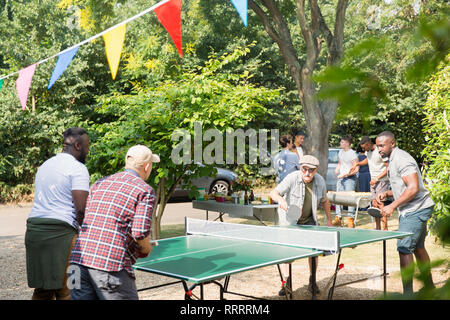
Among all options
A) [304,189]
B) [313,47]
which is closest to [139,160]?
[304,189]

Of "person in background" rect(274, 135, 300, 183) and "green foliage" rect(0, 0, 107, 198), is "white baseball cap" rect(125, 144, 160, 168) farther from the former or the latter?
"green foliage" rect(0, 0, 107, 198)

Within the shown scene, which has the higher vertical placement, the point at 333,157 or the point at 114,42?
the point at 114,42

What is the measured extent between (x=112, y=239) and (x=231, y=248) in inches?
63.3

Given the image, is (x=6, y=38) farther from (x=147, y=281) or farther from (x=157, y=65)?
(x=147, y=281)

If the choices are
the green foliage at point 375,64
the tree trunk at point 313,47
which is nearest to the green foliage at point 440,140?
the tree trunk at point 313,47

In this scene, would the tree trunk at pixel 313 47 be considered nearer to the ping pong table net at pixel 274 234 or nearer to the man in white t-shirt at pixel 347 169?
the man in white t-shirt at pixel 347 169

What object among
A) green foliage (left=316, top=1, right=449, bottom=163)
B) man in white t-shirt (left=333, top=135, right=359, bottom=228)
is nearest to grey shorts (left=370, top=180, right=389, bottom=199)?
man in white t-shirt (left=333, top=135, right=359, bottom=228)

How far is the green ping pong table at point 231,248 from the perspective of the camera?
142 inches

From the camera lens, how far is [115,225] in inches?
125

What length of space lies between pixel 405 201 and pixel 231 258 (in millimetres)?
2228

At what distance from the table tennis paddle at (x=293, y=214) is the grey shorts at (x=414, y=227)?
117cm

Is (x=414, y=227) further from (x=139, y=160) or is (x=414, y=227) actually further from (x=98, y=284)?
(x=98, y=284)

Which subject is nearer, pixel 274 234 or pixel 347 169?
pixel 274 234
